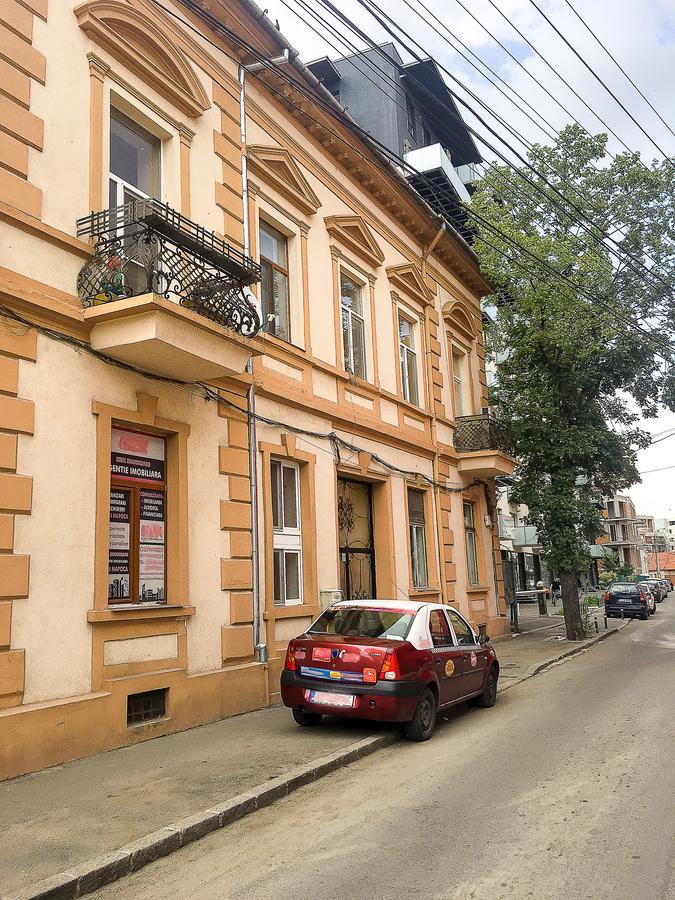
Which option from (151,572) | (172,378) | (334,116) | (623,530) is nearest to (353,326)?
(334,116)

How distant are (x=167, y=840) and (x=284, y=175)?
1045cm

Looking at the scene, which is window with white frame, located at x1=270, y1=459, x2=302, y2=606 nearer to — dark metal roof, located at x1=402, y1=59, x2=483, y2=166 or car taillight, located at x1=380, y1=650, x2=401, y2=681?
car taillight, located at x1=380, y1=650, x2=401, y2=681

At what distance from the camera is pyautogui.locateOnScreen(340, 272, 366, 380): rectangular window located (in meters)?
14.6

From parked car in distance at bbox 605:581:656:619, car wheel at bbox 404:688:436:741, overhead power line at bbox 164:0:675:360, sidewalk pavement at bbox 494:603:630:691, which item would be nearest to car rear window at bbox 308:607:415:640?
car wheel at bbox 404:688:436:741

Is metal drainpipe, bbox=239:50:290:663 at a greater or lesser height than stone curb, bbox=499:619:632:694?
greater

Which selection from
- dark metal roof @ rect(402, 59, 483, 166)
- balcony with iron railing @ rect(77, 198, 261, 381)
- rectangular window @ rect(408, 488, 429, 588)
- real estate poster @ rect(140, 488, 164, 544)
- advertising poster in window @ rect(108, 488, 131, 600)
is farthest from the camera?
dark metal roof @ rect(402, 59, 483, 166)

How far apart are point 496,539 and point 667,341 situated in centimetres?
686

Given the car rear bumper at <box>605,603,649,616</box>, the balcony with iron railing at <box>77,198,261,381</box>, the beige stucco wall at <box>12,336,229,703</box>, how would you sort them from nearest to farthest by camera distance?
the beige stucco wall at <box>12,336,229,703</box> < the balcony with iron railing at <box>77,198,261,381</box> < the car rear bumper at <box>605,603,649,616</box>

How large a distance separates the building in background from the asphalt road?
272 cm

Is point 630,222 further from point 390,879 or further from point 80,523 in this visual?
point 390,879

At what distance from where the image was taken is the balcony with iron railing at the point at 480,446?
18469mm

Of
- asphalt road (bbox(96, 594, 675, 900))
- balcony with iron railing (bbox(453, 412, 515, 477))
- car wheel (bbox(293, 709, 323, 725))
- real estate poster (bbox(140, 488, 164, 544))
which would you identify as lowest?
asphalt road (bbox(96, 594, 675, 900))

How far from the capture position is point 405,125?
2655 centimetres

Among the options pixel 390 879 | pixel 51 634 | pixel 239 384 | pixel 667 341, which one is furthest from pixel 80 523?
pixel 667 341
